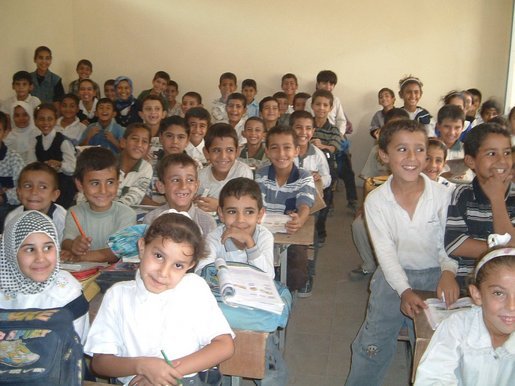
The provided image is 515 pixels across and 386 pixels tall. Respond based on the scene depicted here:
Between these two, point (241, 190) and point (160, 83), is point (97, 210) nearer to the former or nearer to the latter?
point (241, 190)

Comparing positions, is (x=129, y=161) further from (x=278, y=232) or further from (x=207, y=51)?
(x=207, y=51)

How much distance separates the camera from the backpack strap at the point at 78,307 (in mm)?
1699

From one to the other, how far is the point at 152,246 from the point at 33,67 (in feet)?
19.5

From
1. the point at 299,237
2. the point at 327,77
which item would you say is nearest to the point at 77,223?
the point at 299,237

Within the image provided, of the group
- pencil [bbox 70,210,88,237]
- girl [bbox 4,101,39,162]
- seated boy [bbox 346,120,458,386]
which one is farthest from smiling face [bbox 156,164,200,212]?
girl [bbox 4,101,39,162]

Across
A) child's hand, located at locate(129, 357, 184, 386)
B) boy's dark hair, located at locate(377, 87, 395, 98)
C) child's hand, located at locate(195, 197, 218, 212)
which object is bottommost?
child's hand, located at locate(129, 357, 184, 386)

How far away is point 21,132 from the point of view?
502cm

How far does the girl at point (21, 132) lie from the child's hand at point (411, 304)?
4047mm

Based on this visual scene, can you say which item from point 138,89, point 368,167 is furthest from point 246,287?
point 138,89

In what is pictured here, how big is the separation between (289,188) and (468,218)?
1.40m

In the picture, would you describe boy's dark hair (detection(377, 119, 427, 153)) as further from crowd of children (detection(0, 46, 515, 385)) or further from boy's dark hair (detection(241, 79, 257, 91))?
boy's dark hair (detection(241, 79, 257, 91))

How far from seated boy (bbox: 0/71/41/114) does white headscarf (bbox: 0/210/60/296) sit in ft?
15.4

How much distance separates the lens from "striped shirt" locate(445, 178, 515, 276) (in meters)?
2.03

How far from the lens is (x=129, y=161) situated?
372 cm
